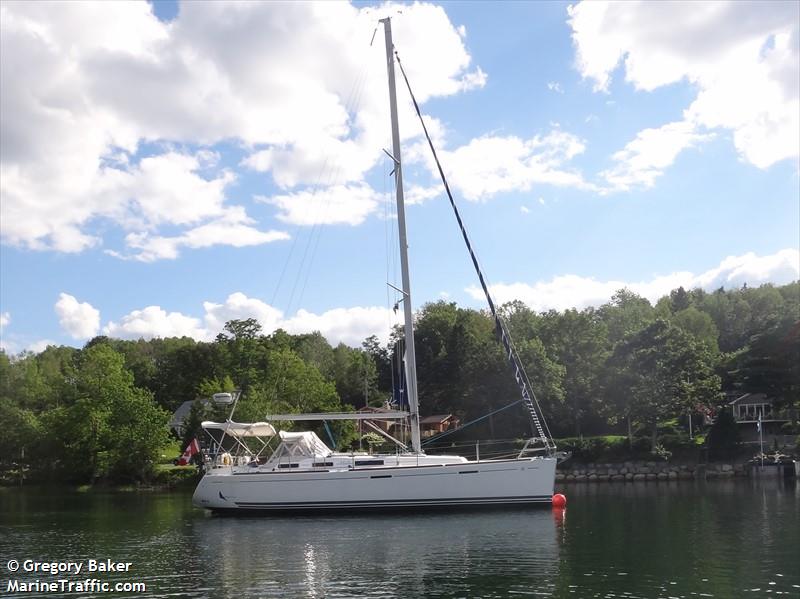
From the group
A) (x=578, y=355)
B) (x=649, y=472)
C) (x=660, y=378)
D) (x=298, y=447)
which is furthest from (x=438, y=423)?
(x=298, y=447)

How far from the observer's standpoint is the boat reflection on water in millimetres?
19297

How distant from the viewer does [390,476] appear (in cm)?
3388

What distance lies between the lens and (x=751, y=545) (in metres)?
24.1

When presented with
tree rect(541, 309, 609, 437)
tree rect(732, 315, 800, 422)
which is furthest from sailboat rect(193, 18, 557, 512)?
tree rect(541, 309, 609, 437)

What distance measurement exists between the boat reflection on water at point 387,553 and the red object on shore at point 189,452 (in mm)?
27988

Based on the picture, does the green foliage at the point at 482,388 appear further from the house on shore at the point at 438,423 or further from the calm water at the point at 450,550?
the calm water at the point at 450,550

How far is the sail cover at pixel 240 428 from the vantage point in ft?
124

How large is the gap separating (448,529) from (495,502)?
5.48m

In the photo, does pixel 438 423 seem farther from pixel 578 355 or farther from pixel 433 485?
pixel 433 485

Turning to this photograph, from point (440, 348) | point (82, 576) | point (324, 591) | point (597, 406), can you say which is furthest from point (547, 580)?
→ point (440, 348)

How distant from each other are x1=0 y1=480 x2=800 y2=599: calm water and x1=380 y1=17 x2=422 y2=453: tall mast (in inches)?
189

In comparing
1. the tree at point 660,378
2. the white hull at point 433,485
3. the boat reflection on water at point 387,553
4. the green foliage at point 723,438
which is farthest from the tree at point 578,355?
the boat reflection on water at point 387,553

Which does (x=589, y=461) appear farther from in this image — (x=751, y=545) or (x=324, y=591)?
(x=324, y=591)

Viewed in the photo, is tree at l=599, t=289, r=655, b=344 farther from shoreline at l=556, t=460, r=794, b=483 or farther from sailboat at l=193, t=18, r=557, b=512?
sailboat at l=193, t=18, r=557, b=512
